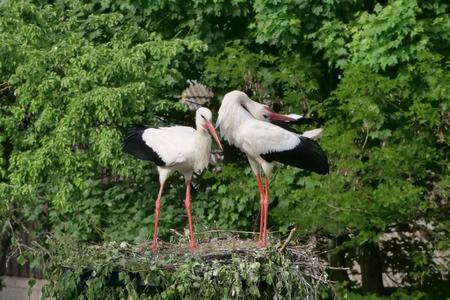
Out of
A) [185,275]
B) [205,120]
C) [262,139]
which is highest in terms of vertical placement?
[205,120]

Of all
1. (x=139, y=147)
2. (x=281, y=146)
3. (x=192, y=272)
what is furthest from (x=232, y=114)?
(x=192, y=272)

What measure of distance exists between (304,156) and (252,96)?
5.06 metres

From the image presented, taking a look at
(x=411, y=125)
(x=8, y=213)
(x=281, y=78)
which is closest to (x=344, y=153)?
(x=411, y=125)

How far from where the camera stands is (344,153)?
12.5 m

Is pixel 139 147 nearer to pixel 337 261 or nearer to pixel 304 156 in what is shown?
pixel 304 156

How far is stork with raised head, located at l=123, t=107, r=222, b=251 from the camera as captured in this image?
9086 mm

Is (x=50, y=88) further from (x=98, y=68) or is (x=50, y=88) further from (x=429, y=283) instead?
(x=429, y=283)

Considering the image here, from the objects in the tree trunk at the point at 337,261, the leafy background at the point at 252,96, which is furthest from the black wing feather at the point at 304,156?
the tree trunk at the point at 337,261

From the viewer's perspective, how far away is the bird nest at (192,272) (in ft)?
26.6

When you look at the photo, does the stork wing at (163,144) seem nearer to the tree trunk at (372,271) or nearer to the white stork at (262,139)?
the white stork at (262,139)

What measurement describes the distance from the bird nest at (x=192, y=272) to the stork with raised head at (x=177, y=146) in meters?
0.62

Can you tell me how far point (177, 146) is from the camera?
9305 millimetres

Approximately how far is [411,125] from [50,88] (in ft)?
12.3

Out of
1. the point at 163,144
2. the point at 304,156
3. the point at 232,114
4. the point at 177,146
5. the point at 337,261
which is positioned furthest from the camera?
the point at 337,261
